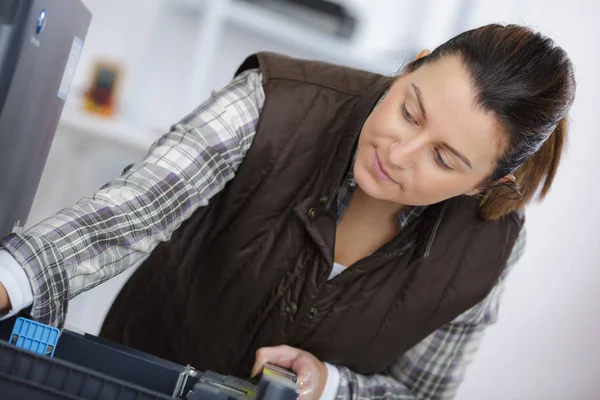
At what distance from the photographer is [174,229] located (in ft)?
3.17

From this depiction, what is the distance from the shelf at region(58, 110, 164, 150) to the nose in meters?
1.03

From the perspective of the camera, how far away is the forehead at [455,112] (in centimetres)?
89

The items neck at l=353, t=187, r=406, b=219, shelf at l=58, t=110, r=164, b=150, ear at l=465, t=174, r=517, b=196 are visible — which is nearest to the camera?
ear at l=465, t=174, r=517, b=196

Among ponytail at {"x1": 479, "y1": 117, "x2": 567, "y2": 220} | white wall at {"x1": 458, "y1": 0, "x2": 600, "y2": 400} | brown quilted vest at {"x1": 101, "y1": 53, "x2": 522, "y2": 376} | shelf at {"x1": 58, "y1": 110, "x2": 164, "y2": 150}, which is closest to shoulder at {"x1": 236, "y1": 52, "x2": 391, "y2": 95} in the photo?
brown quilted vest at {"x1": 101, "y1": 53, "x2": 522, "y2": 376}

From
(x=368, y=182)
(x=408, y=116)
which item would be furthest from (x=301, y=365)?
(x=408, y=116)

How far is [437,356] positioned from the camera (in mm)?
1269

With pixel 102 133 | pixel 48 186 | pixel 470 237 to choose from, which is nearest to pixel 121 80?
pixel 102 133

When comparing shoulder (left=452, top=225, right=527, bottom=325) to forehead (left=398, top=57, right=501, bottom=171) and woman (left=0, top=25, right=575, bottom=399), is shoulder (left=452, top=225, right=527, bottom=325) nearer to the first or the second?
woman (left=0, top=25, right=575, bottom=399)

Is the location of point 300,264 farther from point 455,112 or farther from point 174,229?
point 455,112

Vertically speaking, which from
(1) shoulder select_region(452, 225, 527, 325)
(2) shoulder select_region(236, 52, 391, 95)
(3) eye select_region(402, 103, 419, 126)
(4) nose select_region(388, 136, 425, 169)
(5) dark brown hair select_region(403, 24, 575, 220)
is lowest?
(1) shoulder select_region(452, 225, 527, 325)

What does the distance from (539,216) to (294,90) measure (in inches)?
46.9

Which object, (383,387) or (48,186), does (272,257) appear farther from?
(48,186)

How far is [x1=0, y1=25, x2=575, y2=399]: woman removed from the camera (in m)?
0.90

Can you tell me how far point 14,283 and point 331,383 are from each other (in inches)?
22.3
